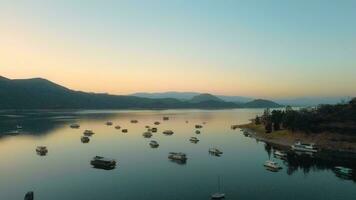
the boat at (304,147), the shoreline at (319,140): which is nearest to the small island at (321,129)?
the shoreline at (319,140)

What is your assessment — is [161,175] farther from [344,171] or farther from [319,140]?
[319,140]

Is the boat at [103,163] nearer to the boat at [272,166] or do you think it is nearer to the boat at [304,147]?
the boat at [272,166]

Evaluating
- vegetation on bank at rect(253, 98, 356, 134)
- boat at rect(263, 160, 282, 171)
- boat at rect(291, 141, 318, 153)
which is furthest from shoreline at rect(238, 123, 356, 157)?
boat at rect(263, 160, 282, 171)

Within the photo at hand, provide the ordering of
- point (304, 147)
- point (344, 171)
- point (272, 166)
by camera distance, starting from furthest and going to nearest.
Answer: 1. point (304, 147)
2. point (272, 166)
3. point (344, 171)

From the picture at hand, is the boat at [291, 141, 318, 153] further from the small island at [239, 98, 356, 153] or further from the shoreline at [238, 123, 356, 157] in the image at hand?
the small island at [239, 98, 356, 153]

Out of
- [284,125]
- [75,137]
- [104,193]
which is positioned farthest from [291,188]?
[75,137]

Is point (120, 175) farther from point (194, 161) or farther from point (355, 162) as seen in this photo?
point (355, 162)

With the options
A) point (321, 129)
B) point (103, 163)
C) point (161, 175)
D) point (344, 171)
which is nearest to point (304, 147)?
point (321, 129)

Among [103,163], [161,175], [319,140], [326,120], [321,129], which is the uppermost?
[326,120]
